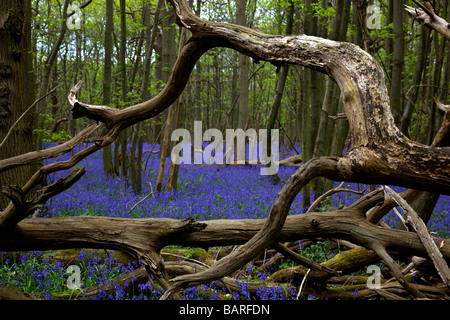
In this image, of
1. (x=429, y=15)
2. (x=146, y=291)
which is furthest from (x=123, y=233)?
(x=429, y=15)

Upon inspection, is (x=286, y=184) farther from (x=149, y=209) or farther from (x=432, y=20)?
(x=149, y=209)

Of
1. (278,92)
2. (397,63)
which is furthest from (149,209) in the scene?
(397,63)

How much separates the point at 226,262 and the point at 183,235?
0.74m

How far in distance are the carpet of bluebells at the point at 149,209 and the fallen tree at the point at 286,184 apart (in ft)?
2.16

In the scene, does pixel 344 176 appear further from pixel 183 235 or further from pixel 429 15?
pixel 429 15

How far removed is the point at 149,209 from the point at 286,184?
5207 millimetres

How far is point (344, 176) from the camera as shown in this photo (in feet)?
8.45

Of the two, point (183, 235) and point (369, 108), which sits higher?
point (369, 108)

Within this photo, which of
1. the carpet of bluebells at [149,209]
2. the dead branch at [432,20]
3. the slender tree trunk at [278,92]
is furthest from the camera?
the slender tree trunk at [278,92]

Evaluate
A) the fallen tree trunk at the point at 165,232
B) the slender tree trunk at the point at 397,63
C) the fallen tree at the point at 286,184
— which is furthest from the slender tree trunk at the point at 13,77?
the slender tree trunk at the point at 397,63

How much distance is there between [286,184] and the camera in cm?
274

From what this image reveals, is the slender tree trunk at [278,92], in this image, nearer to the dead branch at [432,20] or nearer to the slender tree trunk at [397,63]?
the slender tree trunk at [397,63]

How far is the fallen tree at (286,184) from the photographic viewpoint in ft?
7.88

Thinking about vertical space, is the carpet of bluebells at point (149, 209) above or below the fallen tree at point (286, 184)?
below
